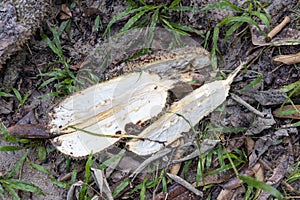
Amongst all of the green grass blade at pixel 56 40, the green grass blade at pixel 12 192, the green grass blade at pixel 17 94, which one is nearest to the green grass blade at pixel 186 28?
the green grass blade at pixel 56 40

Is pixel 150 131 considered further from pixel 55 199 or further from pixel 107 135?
pixel 55 199

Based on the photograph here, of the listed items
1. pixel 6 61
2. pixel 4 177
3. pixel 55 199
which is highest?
pixel 6 61

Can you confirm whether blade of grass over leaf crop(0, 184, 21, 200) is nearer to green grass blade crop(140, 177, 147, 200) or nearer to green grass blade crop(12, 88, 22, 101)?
green grass blade crop(12, 88, 22, 101)

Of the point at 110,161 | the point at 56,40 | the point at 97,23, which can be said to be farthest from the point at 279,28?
the point at 56,40

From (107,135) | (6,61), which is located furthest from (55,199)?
(6,61)

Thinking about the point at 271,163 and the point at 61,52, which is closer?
the point at 271,163

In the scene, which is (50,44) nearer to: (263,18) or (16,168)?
(16,168)

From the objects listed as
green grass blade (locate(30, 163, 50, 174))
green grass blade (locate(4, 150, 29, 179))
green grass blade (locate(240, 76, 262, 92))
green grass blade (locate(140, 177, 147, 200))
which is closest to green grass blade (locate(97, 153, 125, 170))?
green grass blade (locate(140, 177, 147, 200))
